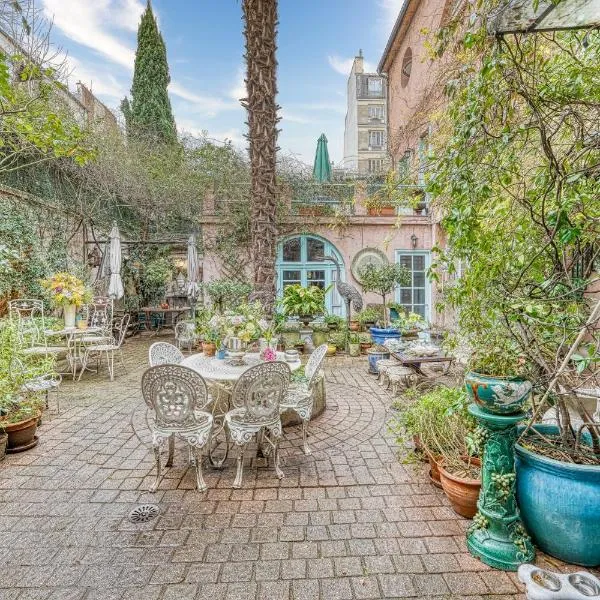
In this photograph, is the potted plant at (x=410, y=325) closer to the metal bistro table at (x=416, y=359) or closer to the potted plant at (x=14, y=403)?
the metal bistro table at (x=416, y=359)

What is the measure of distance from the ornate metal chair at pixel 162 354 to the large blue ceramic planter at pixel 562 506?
3385 millimetres

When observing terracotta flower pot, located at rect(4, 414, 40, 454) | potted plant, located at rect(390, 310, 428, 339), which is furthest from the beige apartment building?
terracotta flower pot, located at rect(4, 414, 40, 454)

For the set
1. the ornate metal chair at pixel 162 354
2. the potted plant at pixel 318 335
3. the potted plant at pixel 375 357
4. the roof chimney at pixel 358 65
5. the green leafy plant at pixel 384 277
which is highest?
the roof chimney at pixel 358 65

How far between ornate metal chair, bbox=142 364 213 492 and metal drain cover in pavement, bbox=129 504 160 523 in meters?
0.23

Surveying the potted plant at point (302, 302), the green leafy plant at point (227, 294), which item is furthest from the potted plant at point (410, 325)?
the green leafy plant at point (227, 294)

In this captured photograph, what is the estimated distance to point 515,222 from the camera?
2.53 m

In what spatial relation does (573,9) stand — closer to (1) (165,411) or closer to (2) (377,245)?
(1) (165,411)

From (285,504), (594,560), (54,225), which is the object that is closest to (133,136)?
(54,225)

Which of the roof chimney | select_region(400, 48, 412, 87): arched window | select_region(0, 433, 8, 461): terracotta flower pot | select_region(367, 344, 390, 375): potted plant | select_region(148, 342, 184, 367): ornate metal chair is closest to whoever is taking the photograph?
select_region(0, 433, 8, 461): terracotta flower pot

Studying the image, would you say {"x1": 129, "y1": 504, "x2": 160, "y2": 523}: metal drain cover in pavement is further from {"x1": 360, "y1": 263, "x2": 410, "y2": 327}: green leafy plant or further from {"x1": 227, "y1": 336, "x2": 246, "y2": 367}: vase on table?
{"x1": 360, "y1": 263, "x2": 410, "y2": 327}: green leafy plant

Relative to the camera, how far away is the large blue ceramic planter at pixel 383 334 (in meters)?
7.80

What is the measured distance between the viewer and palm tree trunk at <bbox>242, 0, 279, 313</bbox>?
6359 millimetres

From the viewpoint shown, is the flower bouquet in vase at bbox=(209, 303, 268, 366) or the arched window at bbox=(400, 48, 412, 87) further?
the arched window at bbox=(400, 48, 412, 87)

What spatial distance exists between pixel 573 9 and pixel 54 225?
1011 cm
